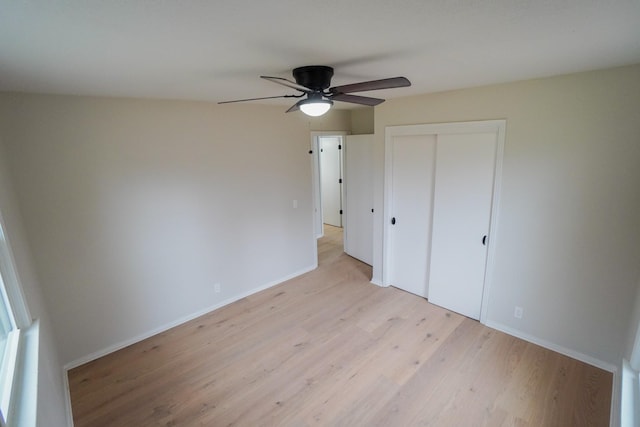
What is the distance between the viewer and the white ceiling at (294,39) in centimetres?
106

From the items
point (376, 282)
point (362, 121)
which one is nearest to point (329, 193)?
point (362, 121)

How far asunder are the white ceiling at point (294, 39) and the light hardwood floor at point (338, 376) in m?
2.45

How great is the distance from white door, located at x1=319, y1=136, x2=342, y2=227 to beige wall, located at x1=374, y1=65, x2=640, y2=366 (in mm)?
3580

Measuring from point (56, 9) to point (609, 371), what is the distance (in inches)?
165

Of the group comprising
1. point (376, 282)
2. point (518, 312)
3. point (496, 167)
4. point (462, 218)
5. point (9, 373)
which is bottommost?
point (376, 282)

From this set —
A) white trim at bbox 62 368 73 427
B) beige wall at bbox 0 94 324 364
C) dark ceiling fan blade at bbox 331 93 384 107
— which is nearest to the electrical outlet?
dark ceiling fan blade at bbox 331 93 384 107

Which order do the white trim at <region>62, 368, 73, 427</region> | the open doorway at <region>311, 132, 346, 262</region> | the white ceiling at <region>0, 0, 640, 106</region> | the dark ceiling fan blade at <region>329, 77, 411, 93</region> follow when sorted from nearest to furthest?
the white ceiling at <region>0, 0, 640, 106</region> → the dark ceiling fan blade at <region>329, 77, 411, 93</region> → the white trim at <region>62, 368, 73, 427</region> → the open doorway at <region>311, 132, 346, 262</region>

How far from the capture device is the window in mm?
1310

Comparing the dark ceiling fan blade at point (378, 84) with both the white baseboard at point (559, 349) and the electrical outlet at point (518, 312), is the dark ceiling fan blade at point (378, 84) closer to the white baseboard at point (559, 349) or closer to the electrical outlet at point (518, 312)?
the electrical outlet at point (518, 312)

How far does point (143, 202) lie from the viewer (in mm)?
3061

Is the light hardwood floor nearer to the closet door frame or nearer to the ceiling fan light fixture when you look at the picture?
the closet door frame

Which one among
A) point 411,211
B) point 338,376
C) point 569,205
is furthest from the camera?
point 411,211

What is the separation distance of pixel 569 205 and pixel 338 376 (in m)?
2.45

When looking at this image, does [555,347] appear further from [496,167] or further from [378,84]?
[378,84]
